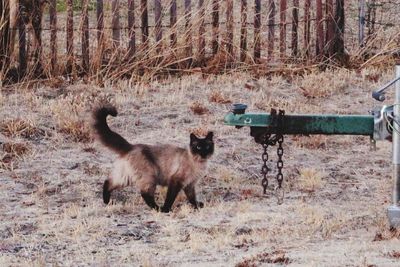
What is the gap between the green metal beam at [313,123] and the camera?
8.39m

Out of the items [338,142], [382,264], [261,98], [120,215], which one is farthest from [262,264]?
[261,98]

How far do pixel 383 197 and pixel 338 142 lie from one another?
201 cm

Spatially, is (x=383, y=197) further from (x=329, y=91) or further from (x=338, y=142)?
(x=329, y=91)

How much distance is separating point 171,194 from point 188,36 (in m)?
4.96

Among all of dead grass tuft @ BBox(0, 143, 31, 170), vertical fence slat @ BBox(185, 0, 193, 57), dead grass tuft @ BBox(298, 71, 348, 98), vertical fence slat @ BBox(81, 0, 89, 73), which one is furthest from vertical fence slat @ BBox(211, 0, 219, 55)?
dead grass tuft @ BBox(0, 143, 31, 170)

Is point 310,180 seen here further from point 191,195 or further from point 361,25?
point 361,25

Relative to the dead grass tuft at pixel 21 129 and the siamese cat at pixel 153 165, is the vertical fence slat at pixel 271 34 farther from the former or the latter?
the siamese cat at pixel 153 165

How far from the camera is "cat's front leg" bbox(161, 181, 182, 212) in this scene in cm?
924

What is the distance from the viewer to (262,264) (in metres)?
7.49

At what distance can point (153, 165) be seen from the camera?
372 inches

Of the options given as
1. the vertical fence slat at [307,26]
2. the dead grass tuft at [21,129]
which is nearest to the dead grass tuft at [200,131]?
the dead grass tuft at [21,129]

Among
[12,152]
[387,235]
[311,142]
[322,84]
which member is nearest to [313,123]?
[387,235]

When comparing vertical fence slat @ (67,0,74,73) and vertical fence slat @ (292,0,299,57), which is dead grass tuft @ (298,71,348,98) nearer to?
vertical fence slat @ (292,0,299,57)

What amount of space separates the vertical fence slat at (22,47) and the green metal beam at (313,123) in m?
5.44
